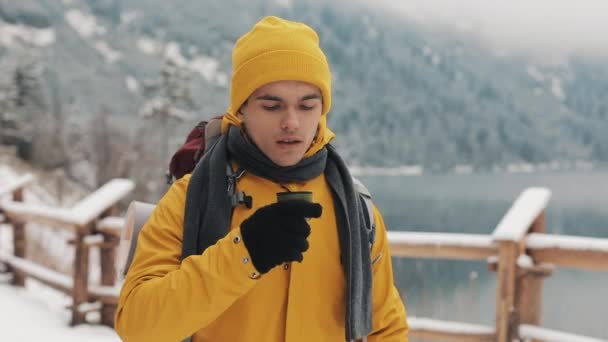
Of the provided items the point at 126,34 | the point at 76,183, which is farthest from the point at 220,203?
the point at 126,34

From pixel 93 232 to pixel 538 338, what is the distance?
3.24m

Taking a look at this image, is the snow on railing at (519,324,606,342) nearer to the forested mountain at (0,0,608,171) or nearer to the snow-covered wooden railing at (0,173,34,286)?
the snow-covered wooden railing at (0,173,34,286)

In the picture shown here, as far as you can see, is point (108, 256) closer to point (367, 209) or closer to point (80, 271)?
point (80, 271)

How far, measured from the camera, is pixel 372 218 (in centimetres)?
141

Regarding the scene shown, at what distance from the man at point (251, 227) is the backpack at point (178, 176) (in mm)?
44

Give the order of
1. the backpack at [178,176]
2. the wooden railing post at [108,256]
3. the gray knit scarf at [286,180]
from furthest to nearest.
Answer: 1. the wooden railing post at [108,256]
2. the backpack at [178,176]
3. the gray knit scarf at [286,180]

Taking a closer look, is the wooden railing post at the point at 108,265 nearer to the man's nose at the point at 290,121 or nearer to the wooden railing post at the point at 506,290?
the wooden railing post at the point at 506,290

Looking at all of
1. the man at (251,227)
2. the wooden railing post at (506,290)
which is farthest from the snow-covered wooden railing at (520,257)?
the man at (251,227)

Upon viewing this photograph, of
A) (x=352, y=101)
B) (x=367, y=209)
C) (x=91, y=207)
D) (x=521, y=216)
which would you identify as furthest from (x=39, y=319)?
(x=352, y=101)

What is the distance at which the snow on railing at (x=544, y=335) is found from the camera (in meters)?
3.05

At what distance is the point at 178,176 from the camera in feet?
4.95

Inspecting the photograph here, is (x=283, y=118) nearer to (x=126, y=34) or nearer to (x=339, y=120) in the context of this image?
(x=339, y=120)

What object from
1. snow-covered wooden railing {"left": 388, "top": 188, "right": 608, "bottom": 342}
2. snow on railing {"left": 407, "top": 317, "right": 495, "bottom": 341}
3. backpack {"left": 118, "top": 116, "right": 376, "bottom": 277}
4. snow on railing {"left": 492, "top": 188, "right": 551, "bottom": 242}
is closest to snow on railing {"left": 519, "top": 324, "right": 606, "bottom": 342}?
snow-covered wooden railing {"left": 388, "top": 188, "right": 608, "bottom": 342}

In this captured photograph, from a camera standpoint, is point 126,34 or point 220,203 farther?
point 126,34
